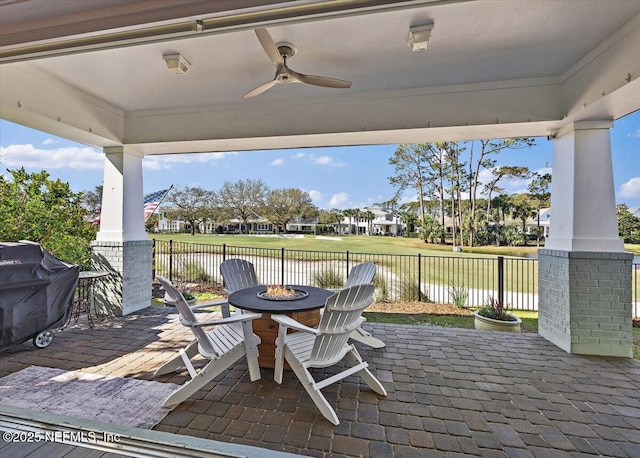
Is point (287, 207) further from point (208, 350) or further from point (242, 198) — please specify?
point (208, 350)

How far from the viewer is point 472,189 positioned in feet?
27.3

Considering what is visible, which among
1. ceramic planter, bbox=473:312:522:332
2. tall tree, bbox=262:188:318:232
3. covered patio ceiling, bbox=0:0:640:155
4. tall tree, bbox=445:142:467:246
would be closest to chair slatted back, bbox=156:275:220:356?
covered patio ceiling, bbox=0:0:640:155

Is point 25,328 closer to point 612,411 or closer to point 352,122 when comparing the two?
point 352,122

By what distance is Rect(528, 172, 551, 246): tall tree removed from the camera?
6774 millimetres

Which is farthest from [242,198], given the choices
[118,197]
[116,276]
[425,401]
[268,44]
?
[425,401]

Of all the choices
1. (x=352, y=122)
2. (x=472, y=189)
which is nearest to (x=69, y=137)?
(x=352, y=122)

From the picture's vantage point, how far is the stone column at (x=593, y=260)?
11.1 feet

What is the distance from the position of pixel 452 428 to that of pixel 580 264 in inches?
105

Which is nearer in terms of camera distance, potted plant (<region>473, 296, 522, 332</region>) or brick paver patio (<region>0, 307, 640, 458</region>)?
brick paver patio (<region>0, 307, 640, 458</region>)

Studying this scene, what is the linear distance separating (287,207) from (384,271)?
366 centimetres

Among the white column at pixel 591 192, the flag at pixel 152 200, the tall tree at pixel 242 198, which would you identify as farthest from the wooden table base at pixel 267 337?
the tall tree at pixel 242 198

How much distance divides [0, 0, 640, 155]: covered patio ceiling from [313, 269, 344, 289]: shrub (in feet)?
10.4

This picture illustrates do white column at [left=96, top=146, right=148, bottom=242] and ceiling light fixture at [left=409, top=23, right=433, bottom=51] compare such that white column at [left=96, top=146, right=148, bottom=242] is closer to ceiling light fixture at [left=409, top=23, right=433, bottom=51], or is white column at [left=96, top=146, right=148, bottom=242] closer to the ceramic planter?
ceiling light fixture at [left=409, top=23, right=433, bottom=51]

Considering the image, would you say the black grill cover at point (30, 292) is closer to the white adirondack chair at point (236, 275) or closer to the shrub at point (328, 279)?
the white adirondack chair at point (236, 275)
